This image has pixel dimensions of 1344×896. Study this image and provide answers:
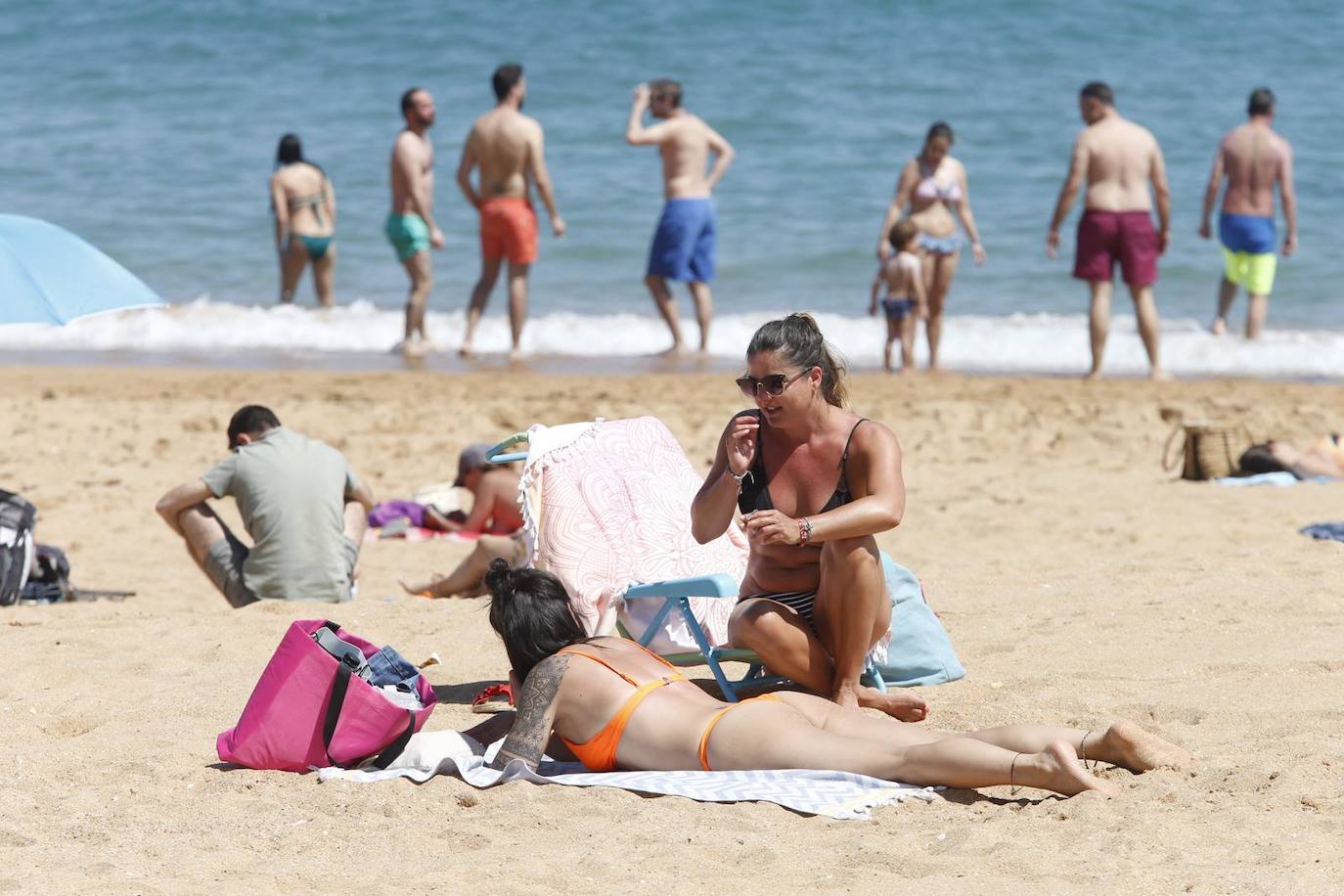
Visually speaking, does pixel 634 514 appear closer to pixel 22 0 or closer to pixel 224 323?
pixel 224 323

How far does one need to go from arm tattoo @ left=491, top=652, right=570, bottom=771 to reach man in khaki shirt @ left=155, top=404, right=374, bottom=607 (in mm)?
2118

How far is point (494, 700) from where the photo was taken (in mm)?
4410

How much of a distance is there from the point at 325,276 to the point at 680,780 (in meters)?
10.2

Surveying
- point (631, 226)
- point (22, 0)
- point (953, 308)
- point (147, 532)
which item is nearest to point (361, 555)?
point (147, 532)

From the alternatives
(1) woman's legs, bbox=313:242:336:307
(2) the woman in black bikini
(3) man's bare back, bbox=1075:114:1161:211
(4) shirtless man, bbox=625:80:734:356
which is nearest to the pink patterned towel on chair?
(2) the woman in black bikini

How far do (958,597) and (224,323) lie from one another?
933 centimetres

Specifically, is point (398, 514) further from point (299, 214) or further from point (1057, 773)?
point (299, 214)

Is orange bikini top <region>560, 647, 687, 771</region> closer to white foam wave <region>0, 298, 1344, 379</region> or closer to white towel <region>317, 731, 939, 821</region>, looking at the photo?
white towel <region>317, 731, 939, 821</region>

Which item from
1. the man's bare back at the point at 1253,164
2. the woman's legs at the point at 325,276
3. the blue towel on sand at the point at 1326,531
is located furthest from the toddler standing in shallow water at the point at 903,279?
the woman's legs at the point at 325,276

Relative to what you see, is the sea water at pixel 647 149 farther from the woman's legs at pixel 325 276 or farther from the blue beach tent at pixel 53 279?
the blue beach tent at pixel 53 279

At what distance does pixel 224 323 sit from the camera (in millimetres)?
13523

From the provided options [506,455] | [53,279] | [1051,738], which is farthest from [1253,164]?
[1051,738]

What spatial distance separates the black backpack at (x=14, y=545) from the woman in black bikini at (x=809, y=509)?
2.59 m

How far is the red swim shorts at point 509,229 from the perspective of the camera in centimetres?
1101
